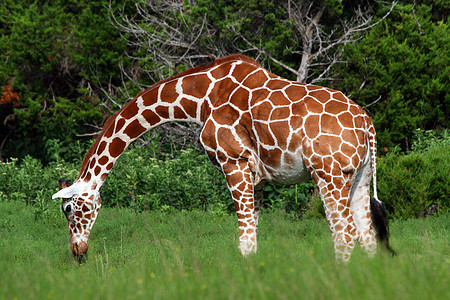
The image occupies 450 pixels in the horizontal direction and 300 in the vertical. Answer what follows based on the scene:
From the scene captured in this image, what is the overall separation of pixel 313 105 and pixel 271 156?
70cm

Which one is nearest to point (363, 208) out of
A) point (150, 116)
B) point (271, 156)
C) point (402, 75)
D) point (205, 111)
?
point (271, 156)

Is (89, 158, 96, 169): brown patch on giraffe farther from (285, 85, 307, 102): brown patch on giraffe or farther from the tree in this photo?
the tree

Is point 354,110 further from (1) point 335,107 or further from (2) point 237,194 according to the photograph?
(2) point 237,194

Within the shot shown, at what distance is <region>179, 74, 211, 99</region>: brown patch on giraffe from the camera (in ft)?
21.3

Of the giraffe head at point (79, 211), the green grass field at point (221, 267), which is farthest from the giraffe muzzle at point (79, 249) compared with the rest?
the green grass field at point (221, 267)

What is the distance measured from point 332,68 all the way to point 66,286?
9.02m

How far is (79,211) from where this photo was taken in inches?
267

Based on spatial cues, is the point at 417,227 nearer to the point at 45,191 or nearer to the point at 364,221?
the point at 364,221

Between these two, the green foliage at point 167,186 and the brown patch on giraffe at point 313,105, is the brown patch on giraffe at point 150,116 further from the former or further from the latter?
the green foliage at point 167,186

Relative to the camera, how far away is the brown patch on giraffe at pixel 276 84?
6141 millimetres

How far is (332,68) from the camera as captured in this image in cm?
1221

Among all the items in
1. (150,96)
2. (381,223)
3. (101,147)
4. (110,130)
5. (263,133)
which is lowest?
(101,147)

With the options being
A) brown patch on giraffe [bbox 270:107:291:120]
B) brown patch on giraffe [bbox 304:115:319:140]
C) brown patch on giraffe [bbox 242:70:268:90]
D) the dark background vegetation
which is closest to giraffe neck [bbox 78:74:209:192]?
brown patch on giraffe [bbox 242:70:268:90]

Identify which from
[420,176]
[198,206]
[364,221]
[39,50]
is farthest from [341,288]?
[39,50]
